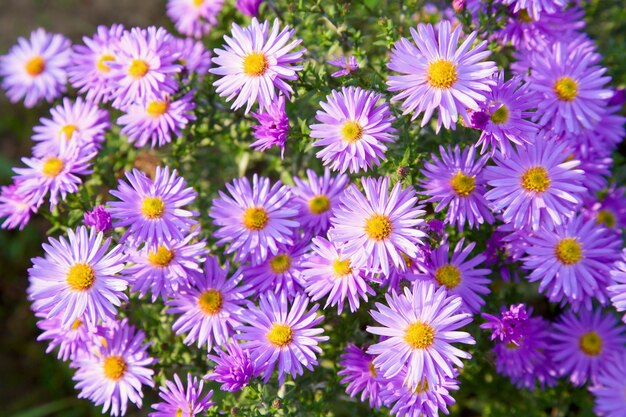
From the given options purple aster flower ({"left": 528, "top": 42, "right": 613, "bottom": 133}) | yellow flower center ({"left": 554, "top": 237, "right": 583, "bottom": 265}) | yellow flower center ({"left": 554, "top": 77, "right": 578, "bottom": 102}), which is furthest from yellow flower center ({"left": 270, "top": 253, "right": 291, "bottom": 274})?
yellow flower center ({"left": 554, "top": 77, "right": 578, "bottom": 102})

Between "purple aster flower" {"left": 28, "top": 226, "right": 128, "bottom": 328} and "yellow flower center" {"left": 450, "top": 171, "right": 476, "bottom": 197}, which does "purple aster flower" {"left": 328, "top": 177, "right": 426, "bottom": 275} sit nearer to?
"yellow flower center" {"left": 450, "top": 171, "right": 476, "bottom": 197}

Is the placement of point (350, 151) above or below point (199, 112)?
below

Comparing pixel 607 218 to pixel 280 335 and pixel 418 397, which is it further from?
pixel 280 335

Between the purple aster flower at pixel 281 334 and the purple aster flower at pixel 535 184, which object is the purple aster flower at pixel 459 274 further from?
the purple aster flower at pixel 281 334

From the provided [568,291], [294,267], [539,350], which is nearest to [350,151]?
[294,267]

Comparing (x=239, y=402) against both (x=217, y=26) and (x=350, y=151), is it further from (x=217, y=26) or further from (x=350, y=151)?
(x=217, y=26)

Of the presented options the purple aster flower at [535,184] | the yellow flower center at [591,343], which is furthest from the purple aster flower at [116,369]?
the yellow flower center at [591,343]

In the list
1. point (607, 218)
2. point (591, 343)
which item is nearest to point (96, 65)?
point (607, 218)

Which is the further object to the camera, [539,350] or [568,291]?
[539,350]
